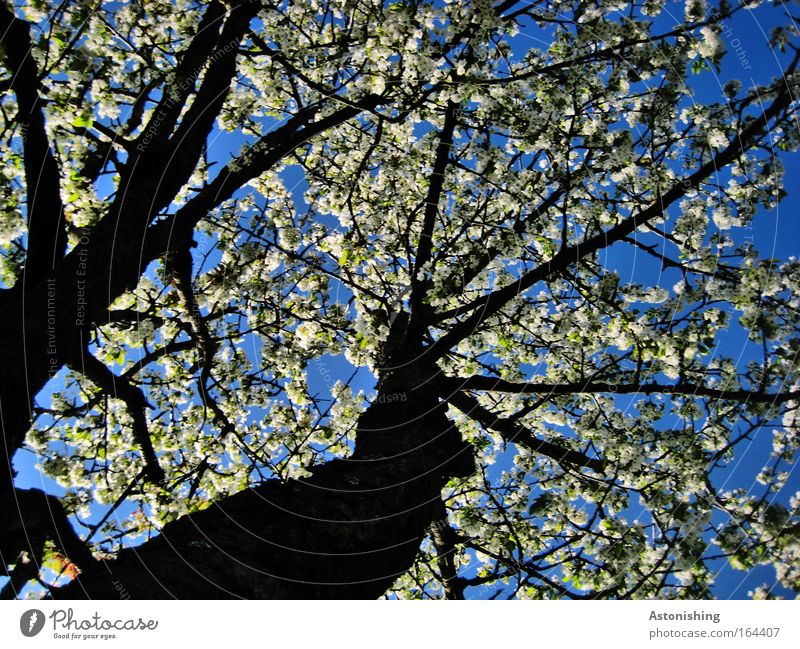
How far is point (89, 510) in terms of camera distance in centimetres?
762

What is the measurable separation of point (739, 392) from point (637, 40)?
15.8 ft

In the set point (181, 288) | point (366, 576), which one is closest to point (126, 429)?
point (181, 288)

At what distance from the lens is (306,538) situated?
3.72 meters

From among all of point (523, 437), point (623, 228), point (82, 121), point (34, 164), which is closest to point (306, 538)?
point (34, 164)

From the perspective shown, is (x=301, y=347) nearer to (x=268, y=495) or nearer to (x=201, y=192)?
(x=201, y=192)
